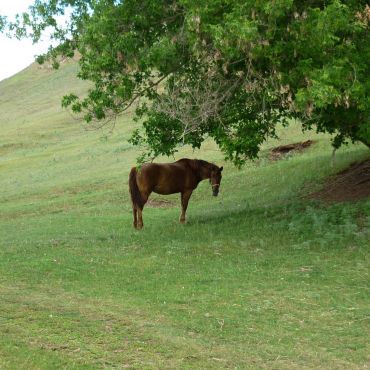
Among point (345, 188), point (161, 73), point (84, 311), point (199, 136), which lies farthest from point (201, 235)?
point (84, 311)

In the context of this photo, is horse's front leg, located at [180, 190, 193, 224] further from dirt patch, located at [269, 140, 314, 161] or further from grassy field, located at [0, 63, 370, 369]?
dirt patch, located at [269, 140, 314, 161]

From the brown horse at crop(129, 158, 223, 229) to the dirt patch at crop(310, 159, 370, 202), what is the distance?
12.4 feet

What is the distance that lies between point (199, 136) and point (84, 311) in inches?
348

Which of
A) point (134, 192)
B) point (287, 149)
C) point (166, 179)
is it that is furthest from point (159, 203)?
point (287, 149)

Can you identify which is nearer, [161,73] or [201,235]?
[161,73]

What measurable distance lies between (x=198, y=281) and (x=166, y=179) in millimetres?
7236

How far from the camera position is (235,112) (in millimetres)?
16062

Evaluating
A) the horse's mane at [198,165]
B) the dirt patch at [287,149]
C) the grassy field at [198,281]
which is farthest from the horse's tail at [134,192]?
the dirt patch at [287,149]

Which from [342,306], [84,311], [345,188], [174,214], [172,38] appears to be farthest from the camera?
[174,214]

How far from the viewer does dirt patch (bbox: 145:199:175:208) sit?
25422 millimetres

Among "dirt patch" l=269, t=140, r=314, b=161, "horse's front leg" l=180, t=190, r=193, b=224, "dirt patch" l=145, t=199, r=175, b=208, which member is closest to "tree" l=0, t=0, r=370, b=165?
"horse's front leg" l=180, t=190, r=193, b=224

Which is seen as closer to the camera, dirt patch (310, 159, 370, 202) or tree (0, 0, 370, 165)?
tree (0, 0, 370, 165)

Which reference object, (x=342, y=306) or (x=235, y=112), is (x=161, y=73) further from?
(x=342, y=306)

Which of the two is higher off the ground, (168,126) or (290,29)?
(290,29)
